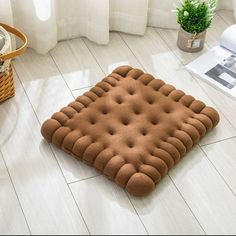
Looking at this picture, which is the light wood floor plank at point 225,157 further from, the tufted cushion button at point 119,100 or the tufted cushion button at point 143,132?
the tufted cushion button at point 119,100

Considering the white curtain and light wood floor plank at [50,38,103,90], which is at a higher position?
the white curtain

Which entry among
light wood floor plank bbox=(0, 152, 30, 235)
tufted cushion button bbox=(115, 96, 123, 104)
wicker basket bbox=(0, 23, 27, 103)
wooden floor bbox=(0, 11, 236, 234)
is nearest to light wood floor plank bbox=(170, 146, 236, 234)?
wooden floor bbox=(0, 11, 236, 234)

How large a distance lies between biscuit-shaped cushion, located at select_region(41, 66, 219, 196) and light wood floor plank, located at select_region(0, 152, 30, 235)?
0.21 metres

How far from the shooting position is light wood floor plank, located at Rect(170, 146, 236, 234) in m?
1.63

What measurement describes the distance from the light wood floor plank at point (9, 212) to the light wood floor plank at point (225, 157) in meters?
0.64

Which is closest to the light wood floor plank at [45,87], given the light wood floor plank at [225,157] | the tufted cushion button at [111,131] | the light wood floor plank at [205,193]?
the tufted cushion button at [111,131]

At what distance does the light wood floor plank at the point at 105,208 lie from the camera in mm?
1593

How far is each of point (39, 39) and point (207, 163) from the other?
800 millimetres

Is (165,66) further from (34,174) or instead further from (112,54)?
(34,174)

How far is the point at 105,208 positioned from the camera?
1645 mm

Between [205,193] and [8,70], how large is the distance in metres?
0.76

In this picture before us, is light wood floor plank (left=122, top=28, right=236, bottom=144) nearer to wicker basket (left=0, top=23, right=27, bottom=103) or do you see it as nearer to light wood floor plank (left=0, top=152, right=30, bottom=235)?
wicker basket (left=0, top=23, right=27, bottom=103)

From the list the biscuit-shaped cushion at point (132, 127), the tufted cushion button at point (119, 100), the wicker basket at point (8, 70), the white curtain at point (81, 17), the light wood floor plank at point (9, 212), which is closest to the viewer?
the light wood floor plank at point (9, 212)

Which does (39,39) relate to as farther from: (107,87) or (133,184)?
(133,184)
